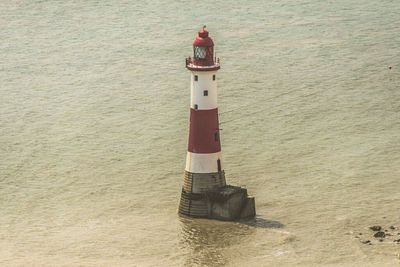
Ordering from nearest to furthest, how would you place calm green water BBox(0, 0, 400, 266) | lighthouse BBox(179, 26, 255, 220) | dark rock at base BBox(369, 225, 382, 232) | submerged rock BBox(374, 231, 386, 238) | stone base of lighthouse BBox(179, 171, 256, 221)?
submerged rock BBox(374, 231, 386, 238), dark rock at base BBox(369, 225, 382, 232), calm green water BBox(0, 0, 400, 266), lighthouse BBox(179, 26, 255, 220), stone base of lighthouse BBox(179, 171, 256, 221)

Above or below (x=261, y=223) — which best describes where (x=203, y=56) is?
above

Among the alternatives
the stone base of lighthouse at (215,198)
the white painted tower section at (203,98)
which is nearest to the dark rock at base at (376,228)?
the stone base of lighthouse at (215,198)

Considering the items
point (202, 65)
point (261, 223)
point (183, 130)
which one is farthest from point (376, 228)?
point (183, 130)

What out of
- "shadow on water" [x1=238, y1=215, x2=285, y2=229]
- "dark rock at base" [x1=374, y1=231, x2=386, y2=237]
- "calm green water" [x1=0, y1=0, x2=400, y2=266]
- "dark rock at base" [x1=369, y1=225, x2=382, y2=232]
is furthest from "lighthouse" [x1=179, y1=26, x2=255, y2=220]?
"dark rock at base" [x1=374, y1=231, x2=386, y2=237]

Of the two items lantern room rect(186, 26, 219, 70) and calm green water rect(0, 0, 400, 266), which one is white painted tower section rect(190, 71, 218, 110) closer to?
lantern room rect(186, 26, 219, 70)

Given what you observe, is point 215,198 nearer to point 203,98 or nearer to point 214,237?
point 214,237

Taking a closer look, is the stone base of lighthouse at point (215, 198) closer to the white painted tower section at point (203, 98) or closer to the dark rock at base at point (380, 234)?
the white painted tower section at point (203, 98)

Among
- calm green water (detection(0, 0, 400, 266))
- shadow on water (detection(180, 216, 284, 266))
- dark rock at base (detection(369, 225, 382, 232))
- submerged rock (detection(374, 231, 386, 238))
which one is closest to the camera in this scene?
submerged rock (detection(374, 231, 386, 238))
